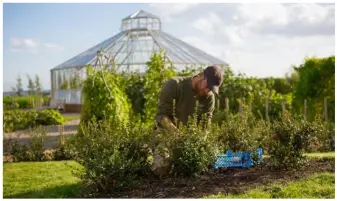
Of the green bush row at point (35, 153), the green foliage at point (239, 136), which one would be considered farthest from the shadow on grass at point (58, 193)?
the green bush row at point (35, 153)

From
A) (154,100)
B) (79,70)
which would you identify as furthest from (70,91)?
(154,100)

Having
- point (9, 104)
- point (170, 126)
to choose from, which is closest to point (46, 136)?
point (170, 126)

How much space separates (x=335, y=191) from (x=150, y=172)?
202cm

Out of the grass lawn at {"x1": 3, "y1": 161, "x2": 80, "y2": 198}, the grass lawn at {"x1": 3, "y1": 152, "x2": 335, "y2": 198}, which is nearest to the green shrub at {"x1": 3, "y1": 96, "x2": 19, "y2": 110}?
the grass lawn at {"x1": 3, "y1": 161, "x2": 80, "y2": 198}

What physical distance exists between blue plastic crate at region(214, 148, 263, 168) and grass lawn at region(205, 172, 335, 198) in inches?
34.1

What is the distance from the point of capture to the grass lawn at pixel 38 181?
19.4 feet

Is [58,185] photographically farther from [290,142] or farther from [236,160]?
[290,142]

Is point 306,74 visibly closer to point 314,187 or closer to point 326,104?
point 326,104

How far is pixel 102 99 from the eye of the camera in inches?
403

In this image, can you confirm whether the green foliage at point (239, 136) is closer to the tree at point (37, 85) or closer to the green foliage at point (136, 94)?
the green foliage at point (136, 94)

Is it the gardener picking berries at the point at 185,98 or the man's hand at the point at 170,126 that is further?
the gardener picking berries at the point at 185,98

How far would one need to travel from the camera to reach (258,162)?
6316mm

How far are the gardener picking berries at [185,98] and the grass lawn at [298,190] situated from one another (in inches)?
42.1

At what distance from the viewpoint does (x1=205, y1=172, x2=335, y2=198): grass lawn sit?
199 inches
